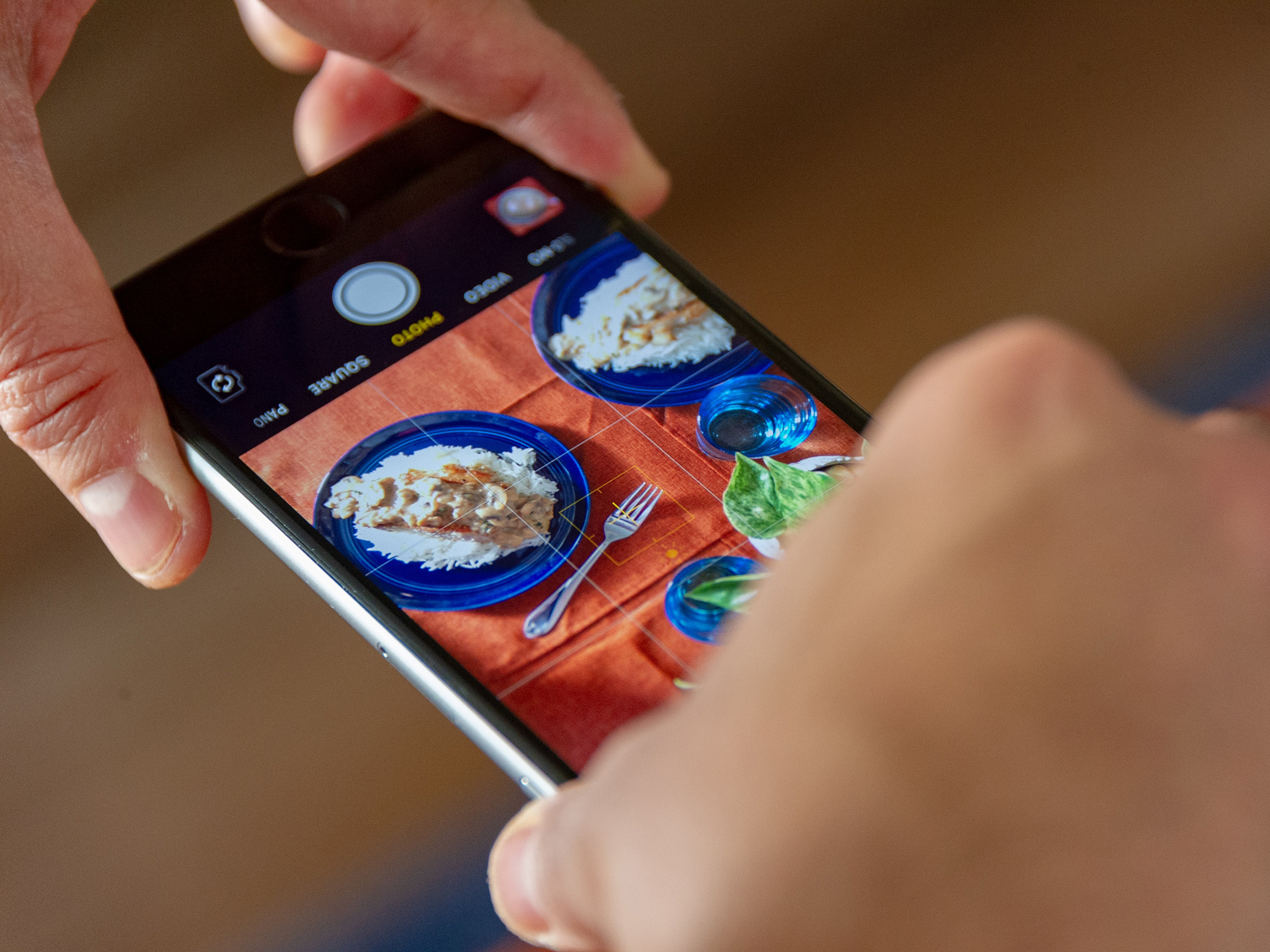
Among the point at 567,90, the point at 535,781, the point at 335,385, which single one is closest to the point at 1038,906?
the point at 535,781

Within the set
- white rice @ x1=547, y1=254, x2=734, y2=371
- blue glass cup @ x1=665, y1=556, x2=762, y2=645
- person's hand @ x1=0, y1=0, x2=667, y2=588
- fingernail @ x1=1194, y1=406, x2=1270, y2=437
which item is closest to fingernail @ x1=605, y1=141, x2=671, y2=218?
person's hand @ x1=0, y1=0, x2=667, y2=588

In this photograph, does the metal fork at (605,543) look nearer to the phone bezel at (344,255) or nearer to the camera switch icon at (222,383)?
the phone bezel at (344,255)

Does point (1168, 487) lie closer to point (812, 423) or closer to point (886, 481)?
point (886, 481)

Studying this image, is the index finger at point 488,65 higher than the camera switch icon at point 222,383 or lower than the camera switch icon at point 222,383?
higher

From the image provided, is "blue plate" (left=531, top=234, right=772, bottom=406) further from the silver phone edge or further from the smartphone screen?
the silver phone edge

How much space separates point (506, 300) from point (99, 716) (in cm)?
39

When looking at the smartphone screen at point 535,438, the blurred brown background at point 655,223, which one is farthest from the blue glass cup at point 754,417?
the blurred brown background at point 655,223

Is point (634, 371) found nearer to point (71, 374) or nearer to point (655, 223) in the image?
point (71, 374)

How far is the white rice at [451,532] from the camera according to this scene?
0.37 meters

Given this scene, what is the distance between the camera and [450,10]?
0.49 meters

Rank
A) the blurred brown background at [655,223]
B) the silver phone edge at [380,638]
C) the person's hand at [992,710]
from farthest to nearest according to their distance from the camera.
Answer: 1. the blurred brown background at [655,223]
2. the silver phone edge at [380,638]
3. the person's hand at [992,710]

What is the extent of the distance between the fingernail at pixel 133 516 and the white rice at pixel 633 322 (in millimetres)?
153

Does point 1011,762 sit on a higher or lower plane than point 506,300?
higher

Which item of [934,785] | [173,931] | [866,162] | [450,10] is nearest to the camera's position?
[934,785]
